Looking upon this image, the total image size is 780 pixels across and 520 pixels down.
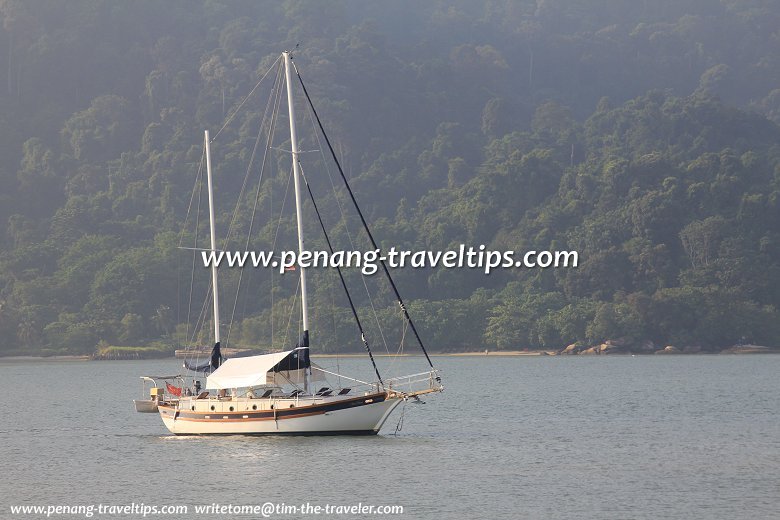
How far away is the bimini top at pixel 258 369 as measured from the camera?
5394cm

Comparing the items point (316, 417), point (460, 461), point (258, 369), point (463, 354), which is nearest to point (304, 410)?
point (316, 417)

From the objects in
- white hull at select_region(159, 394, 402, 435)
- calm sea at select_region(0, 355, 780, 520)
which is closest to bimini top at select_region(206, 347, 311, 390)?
white hull at select_region(159, 394, 402, 435)

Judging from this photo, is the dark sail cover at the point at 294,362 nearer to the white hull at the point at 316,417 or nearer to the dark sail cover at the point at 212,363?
the white hull at the point at 316,417

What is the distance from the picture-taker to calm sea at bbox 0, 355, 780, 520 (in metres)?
43.1

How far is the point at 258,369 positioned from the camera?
5425 cm

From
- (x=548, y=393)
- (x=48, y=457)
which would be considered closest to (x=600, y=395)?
(x=548, y=393)

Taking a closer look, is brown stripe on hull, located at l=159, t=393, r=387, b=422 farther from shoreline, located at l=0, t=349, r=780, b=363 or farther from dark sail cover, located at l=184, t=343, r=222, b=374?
shoreline, located at l=0, t=349, r=780, b=363

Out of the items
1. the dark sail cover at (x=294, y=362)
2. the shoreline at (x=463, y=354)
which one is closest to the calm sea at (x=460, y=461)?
the dark sail cover at (x=294, y=362)

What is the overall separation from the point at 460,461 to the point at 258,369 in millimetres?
8740

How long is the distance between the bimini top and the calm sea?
2524mm

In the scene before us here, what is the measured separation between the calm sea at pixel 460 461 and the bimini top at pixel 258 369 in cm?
252

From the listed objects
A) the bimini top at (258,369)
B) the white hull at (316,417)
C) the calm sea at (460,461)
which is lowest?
the calm sea at (460,461)

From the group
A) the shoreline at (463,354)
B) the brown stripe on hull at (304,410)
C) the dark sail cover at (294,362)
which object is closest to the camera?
the brown stripe on hull at (304,410)

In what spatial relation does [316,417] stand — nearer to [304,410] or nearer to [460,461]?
[304,410]
